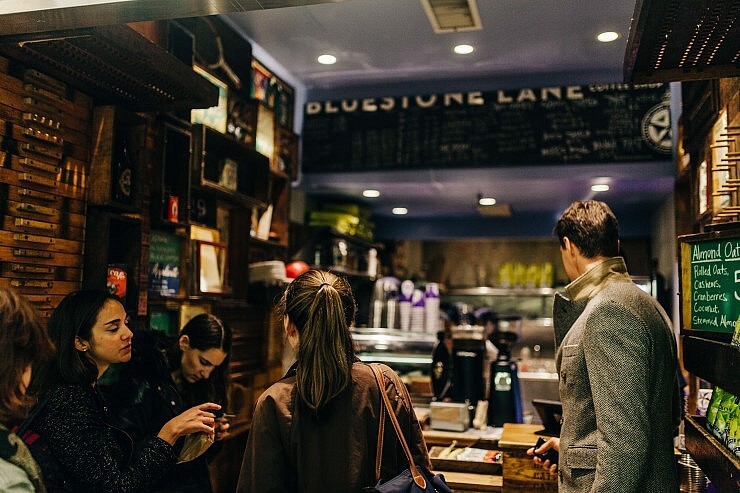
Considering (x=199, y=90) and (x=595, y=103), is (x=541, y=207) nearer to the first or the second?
(x=595, y=103)

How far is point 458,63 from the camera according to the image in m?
5.41

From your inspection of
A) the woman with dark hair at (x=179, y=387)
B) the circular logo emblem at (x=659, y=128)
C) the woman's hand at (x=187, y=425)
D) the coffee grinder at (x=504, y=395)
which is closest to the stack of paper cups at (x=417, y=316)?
the coffee grinder at (x=504, y=395)

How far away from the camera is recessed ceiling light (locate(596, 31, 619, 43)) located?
473cm

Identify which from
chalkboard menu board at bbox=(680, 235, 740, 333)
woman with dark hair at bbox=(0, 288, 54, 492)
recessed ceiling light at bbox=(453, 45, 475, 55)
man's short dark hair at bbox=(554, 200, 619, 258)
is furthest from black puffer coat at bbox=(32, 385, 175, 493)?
recessed ceiling light at bbox=(453, 45, 475, 55)

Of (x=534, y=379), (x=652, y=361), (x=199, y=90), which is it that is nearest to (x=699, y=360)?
(x=652, y=361)

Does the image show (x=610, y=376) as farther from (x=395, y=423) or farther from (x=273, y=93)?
(x=273, y=93)

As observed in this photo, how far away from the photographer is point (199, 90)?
286 centimetres

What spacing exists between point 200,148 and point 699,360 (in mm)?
2942

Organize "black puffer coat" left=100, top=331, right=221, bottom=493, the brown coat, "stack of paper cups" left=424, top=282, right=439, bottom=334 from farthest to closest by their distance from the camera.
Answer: "stack of paper cups" left=424, top=282, right=439, bottom=334 < "black puffer coat" left=100, top=331, right=221, bottom=493 < the brown coat

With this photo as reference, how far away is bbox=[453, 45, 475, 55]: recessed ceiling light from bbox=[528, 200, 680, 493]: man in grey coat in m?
2.91

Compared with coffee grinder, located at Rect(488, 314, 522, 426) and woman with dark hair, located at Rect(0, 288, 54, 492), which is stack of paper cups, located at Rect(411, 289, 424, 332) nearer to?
coffee grinder, located at Rect(488, 314, 522, 426)

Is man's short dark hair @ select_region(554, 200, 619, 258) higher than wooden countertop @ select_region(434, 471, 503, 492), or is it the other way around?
man's short dark hair @ select_region(554, 200, 619, 258)

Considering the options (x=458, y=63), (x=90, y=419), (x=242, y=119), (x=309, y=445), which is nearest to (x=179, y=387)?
(x=90, y=419)

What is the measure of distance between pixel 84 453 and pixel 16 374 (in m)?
0.59
